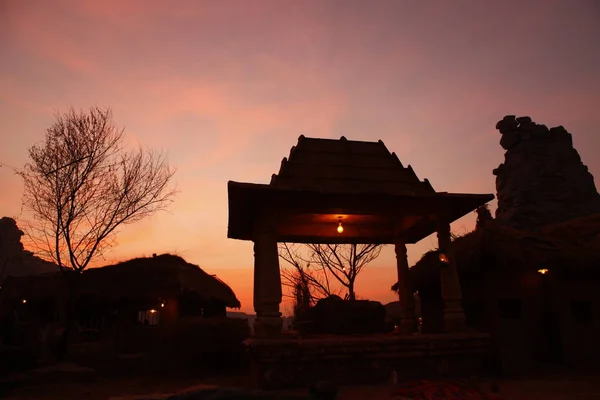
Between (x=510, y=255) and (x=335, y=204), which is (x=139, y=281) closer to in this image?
(x=335, y=204)

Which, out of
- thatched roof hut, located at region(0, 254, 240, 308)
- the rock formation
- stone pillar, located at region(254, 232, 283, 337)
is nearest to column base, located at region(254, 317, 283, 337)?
stone pillar, located at region(254, 232, 283, 337)

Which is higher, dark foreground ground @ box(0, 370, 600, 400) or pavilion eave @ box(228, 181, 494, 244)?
pavilion eave @ box(228, 181, 494, 244)

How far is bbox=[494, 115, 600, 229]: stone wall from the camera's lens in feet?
128

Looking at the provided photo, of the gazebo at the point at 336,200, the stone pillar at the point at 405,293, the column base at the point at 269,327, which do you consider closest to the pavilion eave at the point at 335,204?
the gazebo at the point at 336,200

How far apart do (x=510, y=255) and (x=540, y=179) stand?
34.4m

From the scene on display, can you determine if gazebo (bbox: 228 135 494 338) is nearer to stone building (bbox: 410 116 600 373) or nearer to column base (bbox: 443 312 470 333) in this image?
column base (bbox: 443 312 470 333)

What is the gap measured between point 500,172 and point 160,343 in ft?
138

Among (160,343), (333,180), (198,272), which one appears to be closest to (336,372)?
(333,180)

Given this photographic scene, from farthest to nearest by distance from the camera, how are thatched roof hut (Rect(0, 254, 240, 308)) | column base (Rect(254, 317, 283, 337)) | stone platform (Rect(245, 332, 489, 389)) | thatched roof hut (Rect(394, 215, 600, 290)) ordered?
thatched roof hut (Rect(0, 254, 240, 308))
thatched roof hut (Rect(394, 215, 600, 290))
column base (Rect(254, 317, 283, 337))
stone platform (Rect(245, 332, 489, 389))

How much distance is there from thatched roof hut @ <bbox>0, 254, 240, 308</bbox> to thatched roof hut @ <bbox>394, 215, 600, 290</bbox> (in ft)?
37.8

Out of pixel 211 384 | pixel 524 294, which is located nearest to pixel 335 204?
pixel 211 384

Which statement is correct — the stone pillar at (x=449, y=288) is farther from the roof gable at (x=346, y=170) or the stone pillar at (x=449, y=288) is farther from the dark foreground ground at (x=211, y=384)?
the dark foreground ground at (x=211, y=384)

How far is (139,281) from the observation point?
64.8 feet

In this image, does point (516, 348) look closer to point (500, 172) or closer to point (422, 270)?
point (422, 270)
